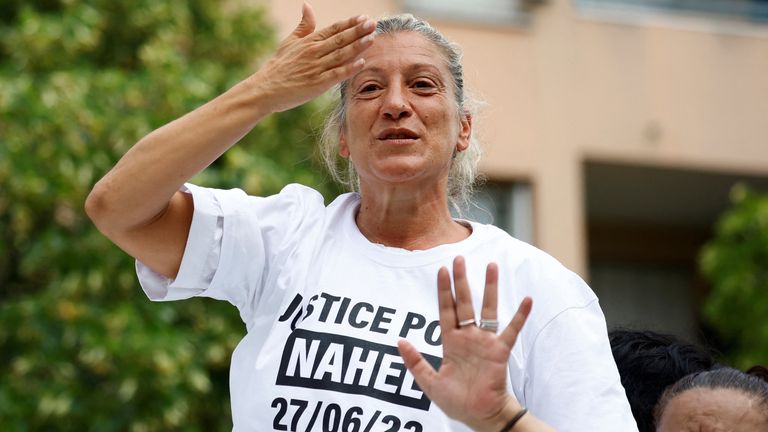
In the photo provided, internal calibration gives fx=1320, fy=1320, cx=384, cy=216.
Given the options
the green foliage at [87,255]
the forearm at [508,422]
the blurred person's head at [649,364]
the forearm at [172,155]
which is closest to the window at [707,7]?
the green foliage at [87,255]

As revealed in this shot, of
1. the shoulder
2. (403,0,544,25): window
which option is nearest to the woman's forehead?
the shoulder

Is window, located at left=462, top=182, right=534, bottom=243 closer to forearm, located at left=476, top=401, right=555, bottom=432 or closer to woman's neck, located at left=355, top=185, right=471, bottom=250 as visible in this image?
woman's neck, located at left=355, top=185, right=471, bottom=250

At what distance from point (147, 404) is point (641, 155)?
520 cm

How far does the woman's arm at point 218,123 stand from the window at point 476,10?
22.6 ft

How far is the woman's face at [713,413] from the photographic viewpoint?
9.22 feet

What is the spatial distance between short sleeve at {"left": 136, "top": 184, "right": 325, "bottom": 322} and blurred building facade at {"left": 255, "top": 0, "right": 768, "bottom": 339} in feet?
20.7

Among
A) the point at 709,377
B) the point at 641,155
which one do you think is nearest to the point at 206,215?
the point at 709,377

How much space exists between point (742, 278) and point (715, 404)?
5.80 metres

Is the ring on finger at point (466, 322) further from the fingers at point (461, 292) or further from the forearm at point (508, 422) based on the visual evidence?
the forearm at point (508, 422)

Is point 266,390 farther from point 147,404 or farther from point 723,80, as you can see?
point 723,80

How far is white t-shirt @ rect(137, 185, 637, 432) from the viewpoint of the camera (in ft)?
8.00

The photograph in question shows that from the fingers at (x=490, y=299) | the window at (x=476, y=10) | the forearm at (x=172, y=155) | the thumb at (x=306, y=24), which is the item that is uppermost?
the window at (x=476, y=10)

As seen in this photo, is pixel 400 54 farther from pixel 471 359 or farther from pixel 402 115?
pixel 471 359

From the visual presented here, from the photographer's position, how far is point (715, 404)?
2852 millimetres
